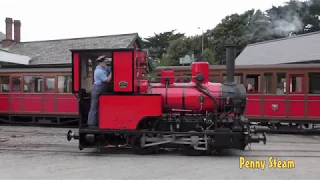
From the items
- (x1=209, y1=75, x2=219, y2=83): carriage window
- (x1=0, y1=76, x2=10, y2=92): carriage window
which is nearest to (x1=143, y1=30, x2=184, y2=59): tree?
(x1=0, y1=76, x2=10, y2=92): carriage window

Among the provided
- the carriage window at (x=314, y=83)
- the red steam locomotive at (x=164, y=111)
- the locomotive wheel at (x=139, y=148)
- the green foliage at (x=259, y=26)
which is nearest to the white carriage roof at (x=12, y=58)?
the red steam locomotive at (x=164, y=111)

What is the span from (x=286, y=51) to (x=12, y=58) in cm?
2070

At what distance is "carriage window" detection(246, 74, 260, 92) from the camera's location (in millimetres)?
13016

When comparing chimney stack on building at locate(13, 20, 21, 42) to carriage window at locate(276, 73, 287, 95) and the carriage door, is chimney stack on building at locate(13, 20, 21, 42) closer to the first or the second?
carriage window at locate(276, 73, 287, 95)

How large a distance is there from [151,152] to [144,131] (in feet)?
2.07

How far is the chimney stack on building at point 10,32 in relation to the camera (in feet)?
95.6

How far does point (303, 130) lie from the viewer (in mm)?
12641

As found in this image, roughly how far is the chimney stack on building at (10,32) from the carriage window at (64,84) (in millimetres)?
16840

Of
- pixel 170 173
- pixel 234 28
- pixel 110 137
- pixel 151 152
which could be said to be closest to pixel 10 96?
pixel 110 137

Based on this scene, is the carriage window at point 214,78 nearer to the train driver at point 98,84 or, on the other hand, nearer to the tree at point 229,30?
the train driver at point 98,84

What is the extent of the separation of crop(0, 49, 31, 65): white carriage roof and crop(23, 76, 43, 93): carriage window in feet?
20.4

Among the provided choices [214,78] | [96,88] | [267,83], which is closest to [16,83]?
[214,78]

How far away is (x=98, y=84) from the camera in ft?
25.8

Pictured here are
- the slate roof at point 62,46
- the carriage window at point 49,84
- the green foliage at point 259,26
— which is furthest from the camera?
the green foliage at point 259,26
